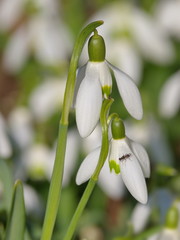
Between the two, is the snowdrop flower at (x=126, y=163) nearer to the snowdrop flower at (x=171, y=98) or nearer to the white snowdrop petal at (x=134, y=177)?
the white snowdrop petal at (x=134, y=177)

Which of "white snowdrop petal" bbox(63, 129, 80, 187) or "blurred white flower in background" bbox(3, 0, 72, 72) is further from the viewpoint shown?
"blurred white flower in background" bbox(3, 0, 72, 72)

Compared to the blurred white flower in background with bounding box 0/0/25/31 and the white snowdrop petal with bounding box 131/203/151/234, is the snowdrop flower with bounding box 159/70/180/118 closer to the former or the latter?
the blurred white flower in background with bounding box 0/0/25/31

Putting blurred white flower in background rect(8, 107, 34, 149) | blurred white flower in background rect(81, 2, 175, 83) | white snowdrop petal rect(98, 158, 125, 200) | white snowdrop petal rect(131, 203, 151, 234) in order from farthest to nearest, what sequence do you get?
blurred white flower in background rect(81, 2, 175, 83), blurred white flower in background rect(8, 107, 34, 149), white snowdrop petal rect(98, 158, 125, 200), white snowdrop petal rect(131, 203, 151, 234)

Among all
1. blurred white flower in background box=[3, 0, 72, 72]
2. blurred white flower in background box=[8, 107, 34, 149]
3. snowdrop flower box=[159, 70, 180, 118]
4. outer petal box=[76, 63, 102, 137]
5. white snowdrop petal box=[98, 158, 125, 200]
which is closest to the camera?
outer petal box=[76, 63, 102, 137]

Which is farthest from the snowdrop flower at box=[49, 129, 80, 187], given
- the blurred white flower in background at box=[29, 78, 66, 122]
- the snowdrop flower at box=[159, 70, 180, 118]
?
the snowdrop flower at box=[159, 70, 180, 118]

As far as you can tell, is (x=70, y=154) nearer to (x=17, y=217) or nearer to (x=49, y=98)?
(x=49, y=98)

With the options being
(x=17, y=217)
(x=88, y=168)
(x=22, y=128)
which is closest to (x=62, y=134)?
(x=88, y=168)

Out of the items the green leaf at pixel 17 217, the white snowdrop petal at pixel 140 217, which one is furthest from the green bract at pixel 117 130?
the white snowdrop petal at pixel 140 217

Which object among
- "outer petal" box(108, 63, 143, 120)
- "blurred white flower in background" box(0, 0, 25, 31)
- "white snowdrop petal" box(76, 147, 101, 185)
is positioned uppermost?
"outer petal" box(108, 63, 143, 120)
